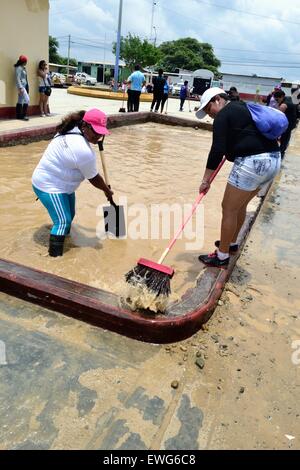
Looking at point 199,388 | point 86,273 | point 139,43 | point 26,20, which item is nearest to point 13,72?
point 26,20

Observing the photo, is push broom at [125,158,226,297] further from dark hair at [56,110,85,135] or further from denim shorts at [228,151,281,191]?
dark hair at [56,110,85,135]

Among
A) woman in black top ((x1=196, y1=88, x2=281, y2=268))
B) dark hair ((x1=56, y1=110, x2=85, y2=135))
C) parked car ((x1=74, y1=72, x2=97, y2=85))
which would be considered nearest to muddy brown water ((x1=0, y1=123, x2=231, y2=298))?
woman in black top ((x1=196, y1=88, x2=281, y2=268))

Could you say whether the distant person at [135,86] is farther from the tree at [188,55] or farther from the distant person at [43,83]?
the tree at [188,55]

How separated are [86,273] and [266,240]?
2251 millimetres

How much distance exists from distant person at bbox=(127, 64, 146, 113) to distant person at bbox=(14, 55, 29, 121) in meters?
4.25

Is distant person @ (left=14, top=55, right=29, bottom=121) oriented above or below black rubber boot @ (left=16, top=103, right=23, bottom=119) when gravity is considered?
above

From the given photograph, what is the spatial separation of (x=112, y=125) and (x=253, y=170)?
9907 mm

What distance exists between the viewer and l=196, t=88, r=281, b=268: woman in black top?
10.1ft

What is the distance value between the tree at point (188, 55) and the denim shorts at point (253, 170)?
85.6m

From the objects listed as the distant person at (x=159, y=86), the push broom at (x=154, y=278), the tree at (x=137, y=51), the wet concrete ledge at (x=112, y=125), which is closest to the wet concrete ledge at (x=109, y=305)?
the push broom at (x=154, y=278)

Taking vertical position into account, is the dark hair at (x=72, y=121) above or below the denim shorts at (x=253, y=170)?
above

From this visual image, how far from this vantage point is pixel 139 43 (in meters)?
53.8

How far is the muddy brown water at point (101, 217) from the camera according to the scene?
382cm
